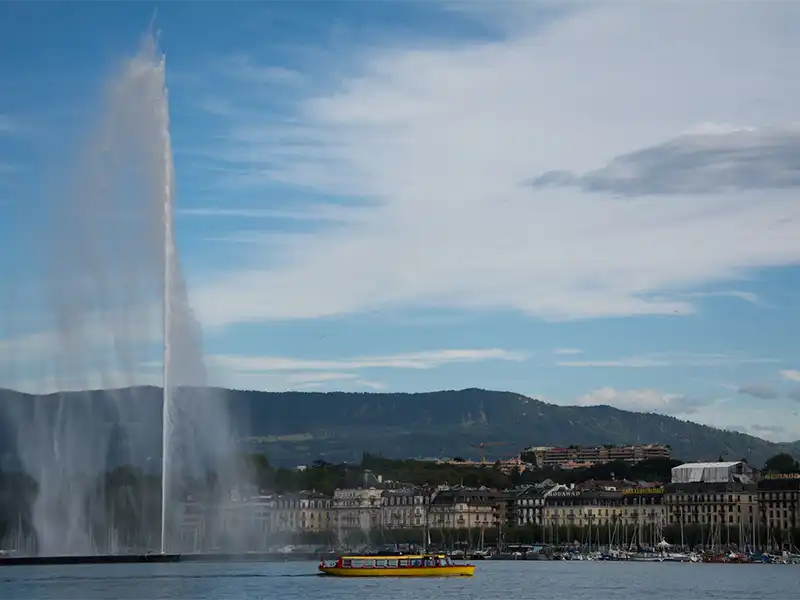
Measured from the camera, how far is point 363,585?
86000 millimetres

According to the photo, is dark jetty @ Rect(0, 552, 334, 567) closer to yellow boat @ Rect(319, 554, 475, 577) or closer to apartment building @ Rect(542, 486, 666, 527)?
yellow boat @ Rect(319, 554, 475, 577)

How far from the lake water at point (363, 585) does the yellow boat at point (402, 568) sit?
1.90 meters

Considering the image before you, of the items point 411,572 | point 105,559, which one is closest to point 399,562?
point 411,572

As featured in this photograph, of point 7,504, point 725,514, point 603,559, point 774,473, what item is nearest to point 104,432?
point 7,504

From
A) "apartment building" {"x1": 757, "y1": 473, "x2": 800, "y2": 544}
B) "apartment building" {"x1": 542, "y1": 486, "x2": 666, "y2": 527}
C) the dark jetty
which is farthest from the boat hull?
"apartment building" {"x1": 542, "y1": 486, "x2": 666, "y2": 527}

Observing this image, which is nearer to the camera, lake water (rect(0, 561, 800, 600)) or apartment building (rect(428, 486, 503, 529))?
lake water (rect(0, 561, 800, 600))

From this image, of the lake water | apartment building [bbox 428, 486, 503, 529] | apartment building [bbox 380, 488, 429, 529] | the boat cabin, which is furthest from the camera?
apartment building [bbox 380, 488, 429, 529]

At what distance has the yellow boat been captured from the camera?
96.6 m

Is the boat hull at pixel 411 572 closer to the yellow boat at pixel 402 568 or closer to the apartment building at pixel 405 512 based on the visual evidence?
the yellow boat at pixel 402 568

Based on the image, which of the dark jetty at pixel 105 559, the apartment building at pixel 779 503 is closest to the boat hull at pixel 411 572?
the dark jetty at pixel 105 559

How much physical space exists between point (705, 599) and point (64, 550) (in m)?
42.4

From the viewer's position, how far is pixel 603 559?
484 ft

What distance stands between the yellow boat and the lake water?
190 cm

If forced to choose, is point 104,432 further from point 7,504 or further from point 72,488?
point 7,504
